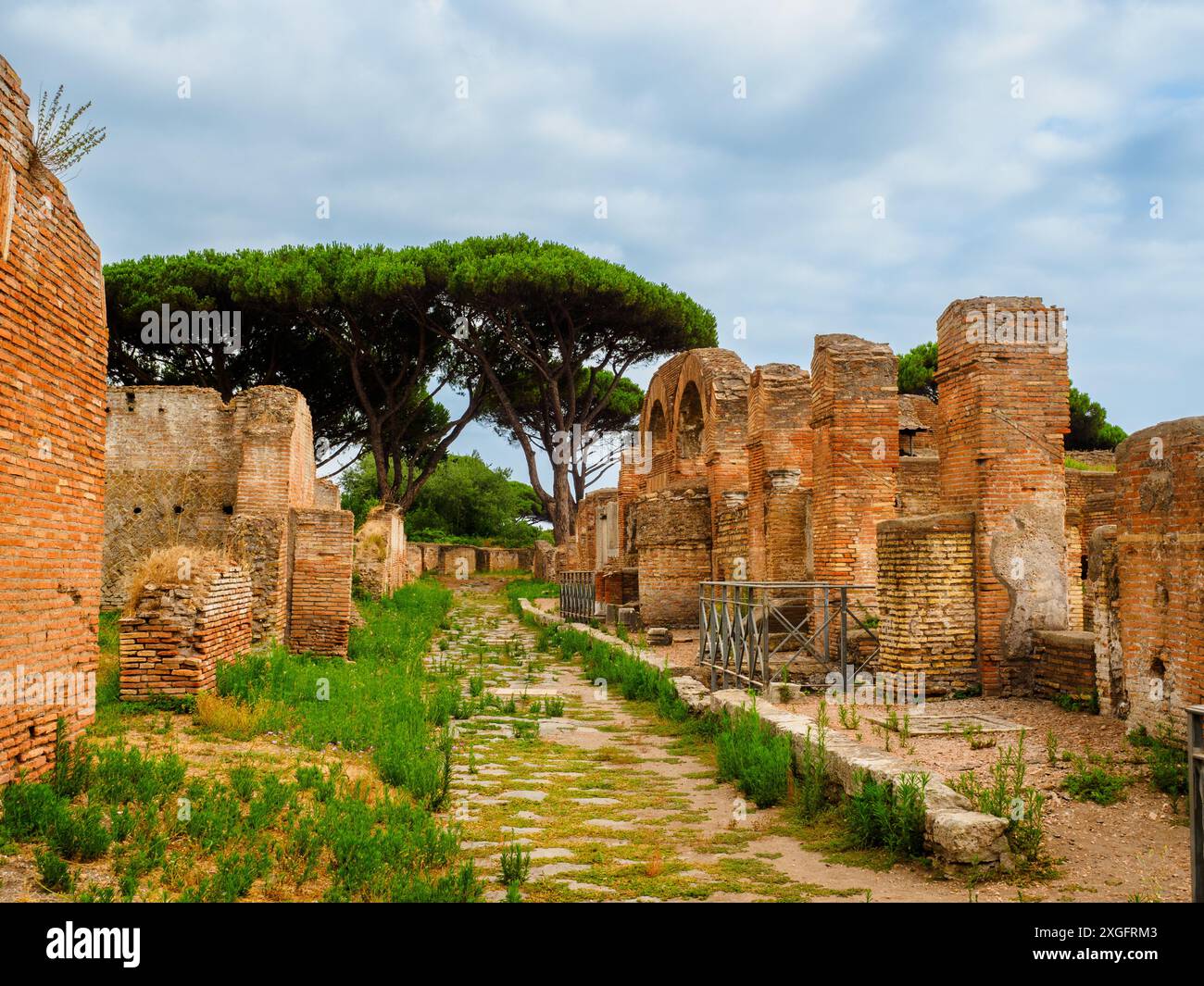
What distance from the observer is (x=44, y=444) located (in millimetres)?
5195

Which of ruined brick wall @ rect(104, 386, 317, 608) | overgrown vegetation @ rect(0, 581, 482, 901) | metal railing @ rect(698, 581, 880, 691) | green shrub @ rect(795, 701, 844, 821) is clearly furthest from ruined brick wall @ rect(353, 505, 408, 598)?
green shrub @ rect(795, 701, 844, 821)

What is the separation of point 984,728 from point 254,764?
4879 millimetres

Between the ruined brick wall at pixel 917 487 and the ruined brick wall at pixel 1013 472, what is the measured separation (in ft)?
19.2

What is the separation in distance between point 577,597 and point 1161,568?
13.5 metres

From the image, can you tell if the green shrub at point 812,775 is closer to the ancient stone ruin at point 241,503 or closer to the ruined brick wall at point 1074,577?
the ruined brick wall at point 1074,577

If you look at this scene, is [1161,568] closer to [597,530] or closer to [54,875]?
[54,875]

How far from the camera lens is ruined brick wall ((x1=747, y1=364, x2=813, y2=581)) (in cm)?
1153

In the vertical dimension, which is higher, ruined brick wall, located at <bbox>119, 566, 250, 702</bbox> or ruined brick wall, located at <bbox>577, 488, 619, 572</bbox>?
ruined brick wall, located at <bbox>577, 488, 619, 572</bbox>

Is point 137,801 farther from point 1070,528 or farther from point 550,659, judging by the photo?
point 1070,528

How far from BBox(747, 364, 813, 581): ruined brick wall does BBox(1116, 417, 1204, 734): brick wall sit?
537 cm

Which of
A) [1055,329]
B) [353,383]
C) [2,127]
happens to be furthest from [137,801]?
[353,383]

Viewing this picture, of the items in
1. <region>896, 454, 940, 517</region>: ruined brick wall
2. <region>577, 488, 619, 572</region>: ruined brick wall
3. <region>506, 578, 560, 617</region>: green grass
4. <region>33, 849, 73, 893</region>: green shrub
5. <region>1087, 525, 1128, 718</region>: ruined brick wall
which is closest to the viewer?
<region>33, 849, 73, 893</region>: green shrub

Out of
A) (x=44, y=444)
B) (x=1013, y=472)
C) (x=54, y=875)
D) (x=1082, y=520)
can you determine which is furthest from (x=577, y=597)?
(x=54, y=875)

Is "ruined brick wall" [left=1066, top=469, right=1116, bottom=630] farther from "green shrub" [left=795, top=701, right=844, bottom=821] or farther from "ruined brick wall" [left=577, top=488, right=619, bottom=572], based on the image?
"ruined brick wall" [left=577, top=488, right=619, bottom=572]
